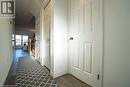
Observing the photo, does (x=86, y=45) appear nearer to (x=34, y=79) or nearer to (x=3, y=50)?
(x=34, y=79)

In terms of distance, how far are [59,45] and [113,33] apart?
128 centimetres

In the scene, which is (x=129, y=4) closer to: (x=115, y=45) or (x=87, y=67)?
(x=115, y=45)

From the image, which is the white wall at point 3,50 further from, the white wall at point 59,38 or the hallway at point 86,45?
the white wall at point 59,38

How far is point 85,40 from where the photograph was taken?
6.02ft

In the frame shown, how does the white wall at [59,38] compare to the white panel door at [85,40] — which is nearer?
the white panel door at [85,40]

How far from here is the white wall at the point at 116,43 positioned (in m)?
1.10

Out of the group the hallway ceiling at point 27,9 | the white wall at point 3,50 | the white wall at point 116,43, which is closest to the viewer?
the white wall at point 116,43

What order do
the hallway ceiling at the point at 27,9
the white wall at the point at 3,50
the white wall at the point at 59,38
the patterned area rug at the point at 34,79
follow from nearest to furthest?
1. the white wall at the point at 3,50
2. the patterned area rug at the point at 34,79
3. the white wall at the point at 59,38
4. the hallway ceiling at the point at 27,9

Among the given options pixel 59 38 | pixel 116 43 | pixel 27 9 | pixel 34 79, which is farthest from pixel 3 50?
pixel 27 9

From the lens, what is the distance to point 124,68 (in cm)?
112

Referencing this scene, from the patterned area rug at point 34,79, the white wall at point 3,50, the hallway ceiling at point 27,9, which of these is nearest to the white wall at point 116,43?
the patterned area rug at point 34,79

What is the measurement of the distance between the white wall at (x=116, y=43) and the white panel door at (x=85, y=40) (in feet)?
0.56

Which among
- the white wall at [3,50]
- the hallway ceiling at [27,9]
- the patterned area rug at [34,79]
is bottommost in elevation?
the patterned area rug at [34,79]

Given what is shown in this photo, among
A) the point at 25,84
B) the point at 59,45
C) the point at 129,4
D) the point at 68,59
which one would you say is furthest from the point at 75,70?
the point at 129,4
